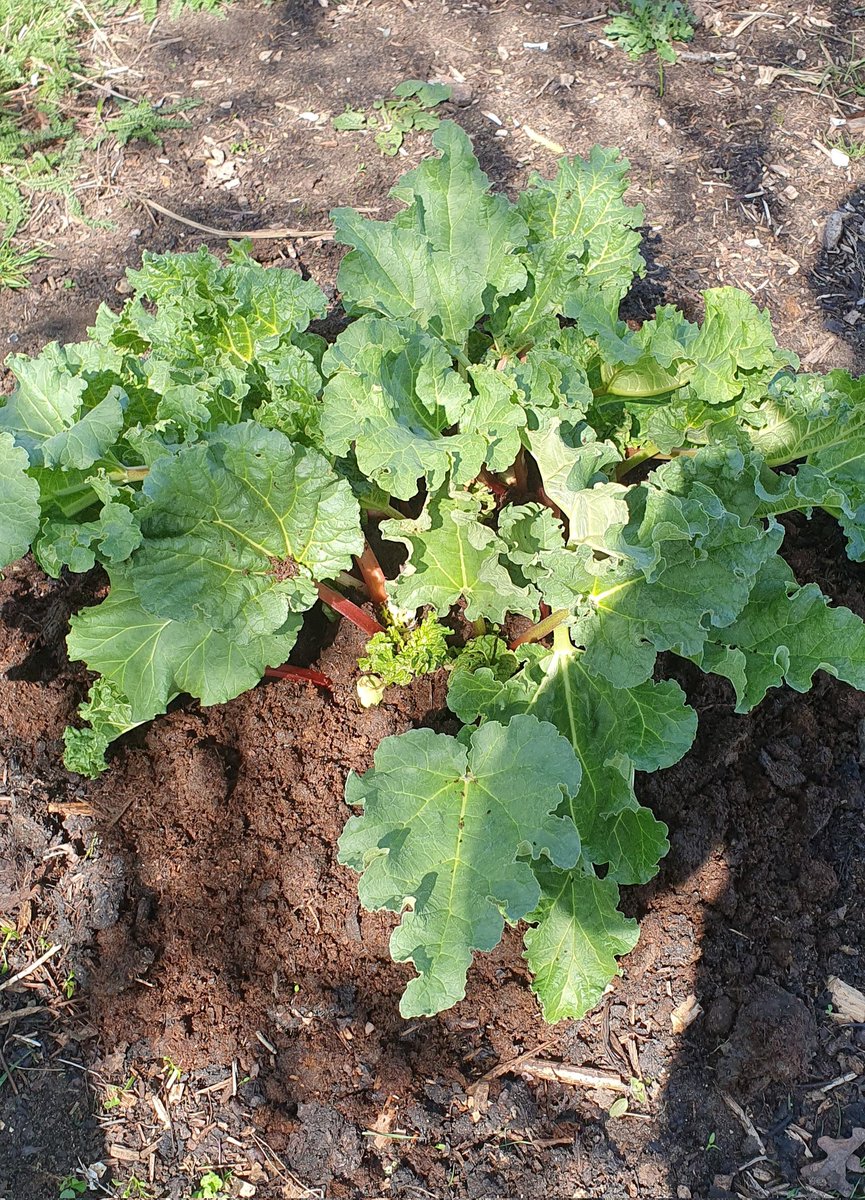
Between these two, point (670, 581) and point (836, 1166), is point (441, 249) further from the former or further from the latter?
point (836, 1166)

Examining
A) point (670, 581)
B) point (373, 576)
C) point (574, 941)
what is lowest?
point (574, 941)

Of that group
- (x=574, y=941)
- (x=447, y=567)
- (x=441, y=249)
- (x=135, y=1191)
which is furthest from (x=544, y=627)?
(x=135, y=1191)

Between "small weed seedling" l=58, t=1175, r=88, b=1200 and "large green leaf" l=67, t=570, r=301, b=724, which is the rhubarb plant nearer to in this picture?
"large green leaf" l=67, t=570, r=301, b=724

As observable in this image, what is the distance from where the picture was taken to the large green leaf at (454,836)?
7.16ft

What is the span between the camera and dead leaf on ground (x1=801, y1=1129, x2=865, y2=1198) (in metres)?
2.54

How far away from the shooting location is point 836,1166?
256 centimetres

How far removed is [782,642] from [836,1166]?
135 cm

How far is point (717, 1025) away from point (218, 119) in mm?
4265

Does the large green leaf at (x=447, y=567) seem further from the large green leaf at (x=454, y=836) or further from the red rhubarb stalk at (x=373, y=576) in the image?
the large green leaf at (x=454, y=836)

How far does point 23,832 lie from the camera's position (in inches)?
117

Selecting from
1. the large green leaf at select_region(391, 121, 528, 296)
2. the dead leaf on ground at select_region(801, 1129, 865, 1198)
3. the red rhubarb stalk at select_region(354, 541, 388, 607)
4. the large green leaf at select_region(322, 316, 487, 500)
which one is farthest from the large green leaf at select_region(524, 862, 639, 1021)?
the large green leaf at select_region(391, 121, 528, 296)

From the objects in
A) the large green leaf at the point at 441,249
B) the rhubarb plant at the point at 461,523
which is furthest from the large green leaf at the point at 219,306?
the large green leaf at the point at 441,249

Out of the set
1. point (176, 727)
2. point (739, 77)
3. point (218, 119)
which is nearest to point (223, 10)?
point (218, 119)

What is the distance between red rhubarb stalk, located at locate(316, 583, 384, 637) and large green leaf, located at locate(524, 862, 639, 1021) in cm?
85
